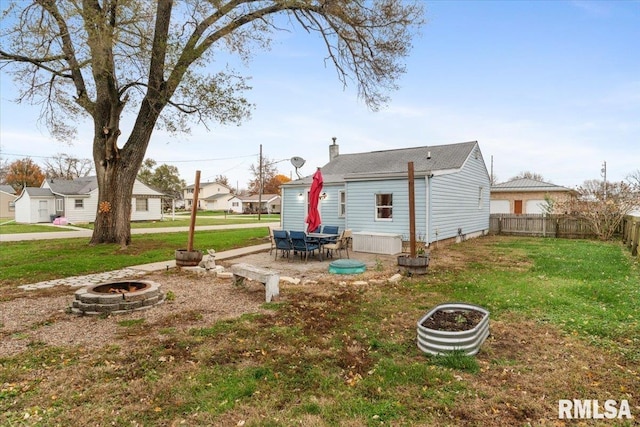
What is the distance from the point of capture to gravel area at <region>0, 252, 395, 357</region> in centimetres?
449

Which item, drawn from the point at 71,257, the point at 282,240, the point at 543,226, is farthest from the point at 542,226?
the point at 71,257

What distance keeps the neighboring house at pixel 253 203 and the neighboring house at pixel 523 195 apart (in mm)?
37917

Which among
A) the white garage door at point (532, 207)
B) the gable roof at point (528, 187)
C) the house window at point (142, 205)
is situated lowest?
the white garage door at point (532, 207)

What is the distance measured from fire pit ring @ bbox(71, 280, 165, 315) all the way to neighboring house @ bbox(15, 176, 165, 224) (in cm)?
2589

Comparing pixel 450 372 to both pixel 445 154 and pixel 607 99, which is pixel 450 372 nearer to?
pixel 445 154

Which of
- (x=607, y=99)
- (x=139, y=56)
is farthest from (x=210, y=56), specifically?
(x=607, y=99)

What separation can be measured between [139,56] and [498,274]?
42.1 ft

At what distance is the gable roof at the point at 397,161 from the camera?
14.7m

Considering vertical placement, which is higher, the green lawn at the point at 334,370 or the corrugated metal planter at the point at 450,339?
the corrugated metal planter at the point at 450,339

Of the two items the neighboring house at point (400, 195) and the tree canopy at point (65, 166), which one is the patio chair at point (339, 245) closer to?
the neighboring house at point (400, 195)

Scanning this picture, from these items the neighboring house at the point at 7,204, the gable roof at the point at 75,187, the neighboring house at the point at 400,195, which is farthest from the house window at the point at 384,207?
the neighboring house at the point at 7,204

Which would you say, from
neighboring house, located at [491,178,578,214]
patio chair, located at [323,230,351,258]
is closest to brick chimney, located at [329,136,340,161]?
patio chair, located at [323,230,351,258]

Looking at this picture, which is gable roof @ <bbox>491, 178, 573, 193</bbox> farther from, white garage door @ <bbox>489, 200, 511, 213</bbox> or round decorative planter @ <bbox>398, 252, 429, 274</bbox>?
round decorative planter @ <bbox>398, 252, 429, 274</bbox>

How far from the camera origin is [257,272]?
21.4 feet
